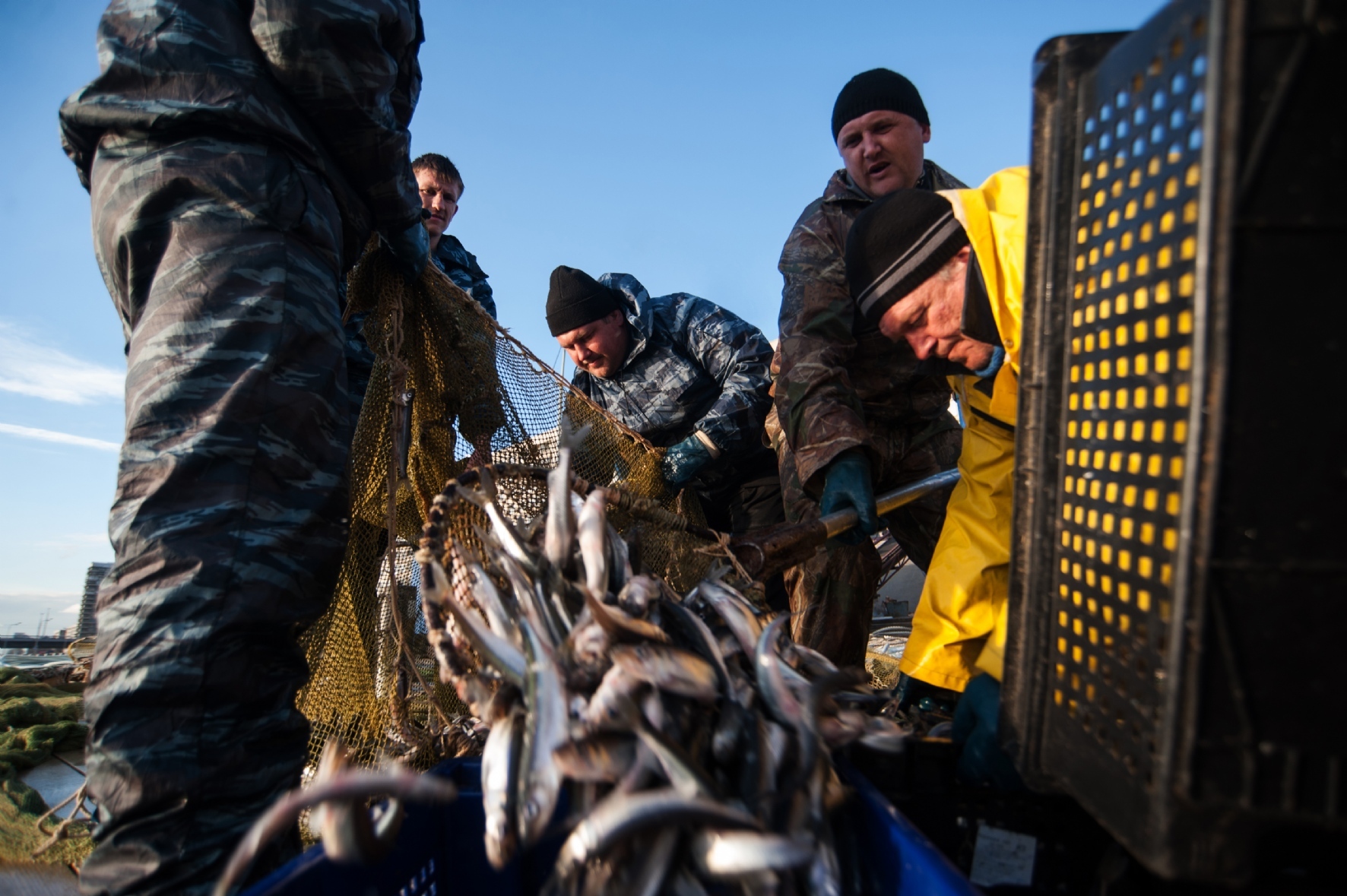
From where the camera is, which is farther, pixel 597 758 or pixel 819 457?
pixel 819 457

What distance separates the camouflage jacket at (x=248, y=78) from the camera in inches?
74.8

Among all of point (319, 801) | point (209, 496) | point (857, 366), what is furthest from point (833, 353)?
point (319, 801)

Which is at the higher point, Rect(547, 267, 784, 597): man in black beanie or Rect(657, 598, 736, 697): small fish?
Rect(547, 267, 784, 597): man in black beanie

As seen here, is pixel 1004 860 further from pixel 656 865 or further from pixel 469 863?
pixel 469 863

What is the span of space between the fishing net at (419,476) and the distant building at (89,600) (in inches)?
153

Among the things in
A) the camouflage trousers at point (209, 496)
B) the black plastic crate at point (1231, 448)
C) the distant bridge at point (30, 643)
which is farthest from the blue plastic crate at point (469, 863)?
the distant bridge at point (30, 643)

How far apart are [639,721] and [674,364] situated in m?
3.57

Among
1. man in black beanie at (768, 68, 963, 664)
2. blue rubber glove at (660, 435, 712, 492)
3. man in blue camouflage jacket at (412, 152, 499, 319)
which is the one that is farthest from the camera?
man in blue camouflage jacket at (412, 152, 499, 319)

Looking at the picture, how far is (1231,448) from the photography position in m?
0.72

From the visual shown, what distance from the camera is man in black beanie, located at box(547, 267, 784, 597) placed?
4332mm

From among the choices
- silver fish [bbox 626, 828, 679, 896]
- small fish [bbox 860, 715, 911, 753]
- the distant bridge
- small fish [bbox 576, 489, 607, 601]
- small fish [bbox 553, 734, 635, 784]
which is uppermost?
small fish [bbox 576, 489, 607, 601]

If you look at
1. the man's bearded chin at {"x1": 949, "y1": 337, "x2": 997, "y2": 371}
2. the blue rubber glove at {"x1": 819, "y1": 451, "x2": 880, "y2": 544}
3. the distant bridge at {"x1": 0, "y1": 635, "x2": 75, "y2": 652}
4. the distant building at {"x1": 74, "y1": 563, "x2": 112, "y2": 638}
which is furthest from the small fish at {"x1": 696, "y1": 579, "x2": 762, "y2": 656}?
the distant bridge at {"x1": 0, "y1": 635, "x2": 75, "y2": 652}

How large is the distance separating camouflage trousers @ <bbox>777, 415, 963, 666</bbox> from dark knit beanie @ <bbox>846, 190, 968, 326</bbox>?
5.12ft

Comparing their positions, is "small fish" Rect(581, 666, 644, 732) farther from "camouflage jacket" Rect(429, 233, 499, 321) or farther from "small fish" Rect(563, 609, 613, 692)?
"camouflage jacket" Rect(429, 233, 499, 321)
